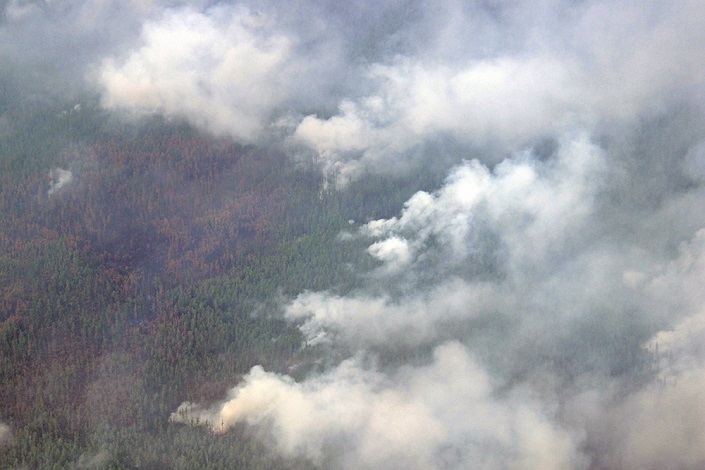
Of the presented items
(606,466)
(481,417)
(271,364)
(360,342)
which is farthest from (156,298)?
(606,466)

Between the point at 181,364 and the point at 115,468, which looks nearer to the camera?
the point at 115,468

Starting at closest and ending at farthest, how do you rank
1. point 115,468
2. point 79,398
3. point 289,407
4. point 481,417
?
1. point 115,468
2. point 79,398
3. point 289,407
4. point 481,417

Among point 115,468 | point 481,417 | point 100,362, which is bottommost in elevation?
point 115,468

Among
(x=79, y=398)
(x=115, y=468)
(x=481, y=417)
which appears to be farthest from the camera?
(x=481, y=417)

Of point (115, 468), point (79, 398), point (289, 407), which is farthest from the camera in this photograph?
point (289, 407)

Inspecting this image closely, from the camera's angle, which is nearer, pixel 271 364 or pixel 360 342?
pixel 271 364

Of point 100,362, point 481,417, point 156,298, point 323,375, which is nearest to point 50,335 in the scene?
point 100,362

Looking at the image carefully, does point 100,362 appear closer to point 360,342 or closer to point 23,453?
point 23,453

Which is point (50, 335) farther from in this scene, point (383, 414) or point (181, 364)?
point (383, 414)

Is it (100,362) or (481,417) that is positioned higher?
(100,362)
